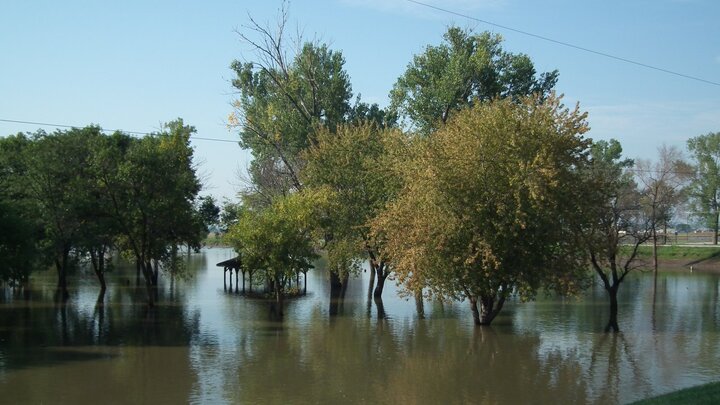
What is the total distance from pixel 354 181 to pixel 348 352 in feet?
46.8

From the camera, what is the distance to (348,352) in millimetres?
26891

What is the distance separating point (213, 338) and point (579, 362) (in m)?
14.3

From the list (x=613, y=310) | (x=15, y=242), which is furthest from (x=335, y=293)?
(x=15, y=242)

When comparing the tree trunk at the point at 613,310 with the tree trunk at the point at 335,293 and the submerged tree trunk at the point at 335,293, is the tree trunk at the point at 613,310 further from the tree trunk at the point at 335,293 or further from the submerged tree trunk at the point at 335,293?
the submerged tree trunk at the point at 335,293

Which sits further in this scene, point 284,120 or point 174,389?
point 284,120

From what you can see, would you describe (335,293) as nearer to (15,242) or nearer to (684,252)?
(15,242)

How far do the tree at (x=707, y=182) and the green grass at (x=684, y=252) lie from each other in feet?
26.4

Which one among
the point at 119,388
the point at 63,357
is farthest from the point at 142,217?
the point at 119,388

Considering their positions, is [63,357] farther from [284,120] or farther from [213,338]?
[284,120]

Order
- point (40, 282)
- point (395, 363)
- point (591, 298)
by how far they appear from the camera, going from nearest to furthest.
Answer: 1. point (395, 363)
2. point (591, 298)
3. point (40, 282)

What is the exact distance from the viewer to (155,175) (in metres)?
38.4

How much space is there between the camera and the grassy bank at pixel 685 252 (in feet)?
230

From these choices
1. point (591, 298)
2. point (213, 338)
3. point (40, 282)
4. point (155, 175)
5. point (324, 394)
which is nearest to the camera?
point (324, 394)

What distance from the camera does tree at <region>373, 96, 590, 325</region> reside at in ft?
91.5
